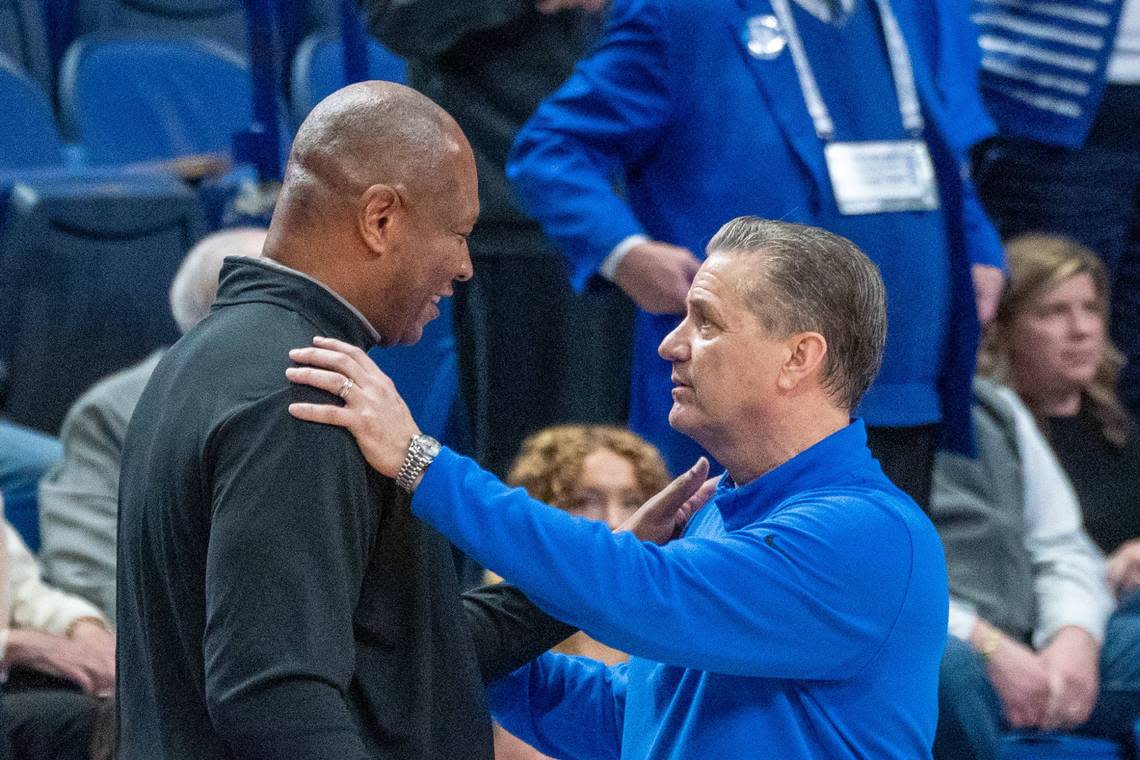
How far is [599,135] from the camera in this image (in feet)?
8.89

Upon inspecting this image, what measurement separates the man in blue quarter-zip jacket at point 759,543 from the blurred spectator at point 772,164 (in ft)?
2.84

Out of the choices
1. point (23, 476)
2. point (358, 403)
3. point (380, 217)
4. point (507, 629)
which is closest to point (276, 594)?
point (358, 403)

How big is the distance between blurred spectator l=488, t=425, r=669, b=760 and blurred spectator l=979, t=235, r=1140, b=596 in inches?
36.7

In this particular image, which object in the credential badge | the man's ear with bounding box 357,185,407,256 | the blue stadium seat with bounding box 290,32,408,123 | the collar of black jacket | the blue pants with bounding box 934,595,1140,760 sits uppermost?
the man's ear with bounding box 357,185,407,256

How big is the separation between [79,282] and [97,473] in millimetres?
957

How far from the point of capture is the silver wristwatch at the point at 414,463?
1.54 metres

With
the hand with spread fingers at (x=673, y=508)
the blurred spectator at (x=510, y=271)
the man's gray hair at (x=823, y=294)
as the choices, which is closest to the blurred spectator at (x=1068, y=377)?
the blurred spectator at (x=510, y=271)

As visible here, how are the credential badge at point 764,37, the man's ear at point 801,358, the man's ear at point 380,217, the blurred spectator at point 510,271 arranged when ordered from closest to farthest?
1. the man's ear at point 380,217
2. the man's ear at point 801,358
3. the credential badge at point 764,37
4. the blurred spectator at point 510,271

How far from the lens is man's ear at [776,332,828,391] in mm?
1715

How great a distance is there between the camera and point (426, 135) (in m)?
1.55

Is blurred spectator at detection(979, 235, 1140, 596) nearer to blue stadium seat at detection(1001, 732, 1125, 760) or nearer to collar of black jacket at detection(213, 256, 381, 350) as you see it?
blue stadium seat at detection(1001, 732, 1125, 760)

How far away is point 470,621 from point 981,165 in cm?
248

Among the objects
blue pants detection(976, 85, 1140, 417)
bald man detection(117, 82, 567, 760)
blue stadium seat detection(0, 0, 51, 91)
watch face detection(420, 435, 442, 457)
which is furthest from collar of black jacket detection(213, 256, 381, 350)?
blue stadium seat detection(0, 0, 51, 91)

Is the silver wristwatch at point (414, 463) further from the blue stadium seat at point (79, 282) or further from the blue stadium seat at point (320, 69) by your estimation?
the blue stadium seat at point (320, 69)
